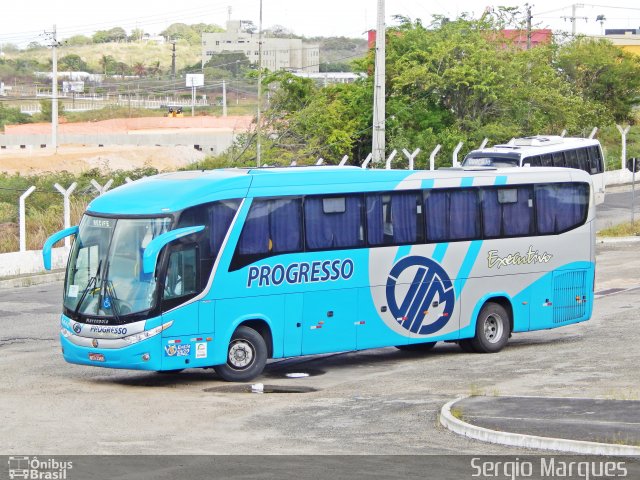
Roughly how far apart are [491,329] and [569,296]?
6.19 ft

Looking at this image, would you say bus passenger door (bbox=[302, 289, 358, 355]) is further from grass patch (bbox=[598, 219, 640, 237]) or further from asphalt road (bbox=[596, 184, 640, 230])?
asphalt road (bbox=[596, 184, 640, 230])

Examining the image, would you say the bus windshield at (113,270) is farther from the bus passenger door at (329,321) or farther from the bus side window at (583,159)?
the bus side window at (583,159)

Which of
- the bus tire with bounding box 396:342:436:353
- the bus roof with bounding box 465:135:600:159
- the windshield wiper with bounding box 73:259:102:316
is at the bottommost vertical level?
the bus tire with bounding box 396:342:436:353

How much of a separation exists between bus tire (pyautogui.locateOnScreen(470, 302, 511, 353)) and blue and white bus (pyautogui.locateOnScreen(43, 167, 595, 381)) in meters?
0.03

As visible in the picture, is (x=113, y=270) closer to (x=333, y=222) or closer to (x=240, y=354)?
(x=240, y=354)

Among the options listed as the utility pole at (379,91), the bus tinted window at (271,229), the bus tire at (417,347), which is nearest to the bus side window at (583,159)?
the utility pole at (379,91)

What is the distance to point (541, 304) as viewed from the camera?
21766 millimetres

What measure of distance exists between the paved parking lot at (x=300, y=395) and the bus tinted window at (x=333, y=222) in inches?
82.0

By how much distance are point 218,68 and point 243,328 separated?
180 meters

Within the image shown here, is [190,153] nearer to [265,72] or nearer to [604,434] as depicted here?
[265,72]

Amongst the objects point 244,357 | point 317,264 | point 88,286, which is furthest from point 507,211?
point 88,286

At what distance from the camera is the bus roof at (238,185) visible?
56.6 ft

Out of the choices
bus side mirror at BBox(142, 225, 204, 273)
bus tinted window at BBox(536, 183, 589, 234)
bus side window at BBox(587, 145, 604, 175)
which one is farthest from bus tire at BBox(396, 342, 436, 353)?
bus side window at BBox(587, 145, 604, 175)

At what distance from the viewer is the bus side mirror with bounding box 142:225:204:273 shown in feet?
53.4
